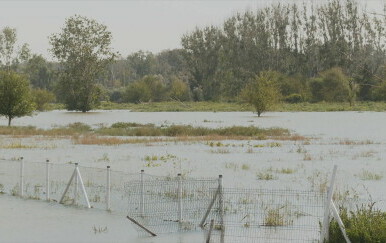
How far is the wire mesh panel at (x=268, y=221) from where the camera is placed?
13.4m

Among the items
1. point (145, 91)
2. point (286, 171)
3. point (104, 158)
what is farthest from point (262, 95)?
point (286, 171)

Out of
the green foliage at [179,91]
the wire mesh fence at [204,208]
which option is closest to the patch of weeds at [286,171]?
the wire mesh fence at [204,208]

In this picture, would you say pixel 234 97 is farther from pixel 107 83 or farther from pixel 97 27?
pixel 107 83

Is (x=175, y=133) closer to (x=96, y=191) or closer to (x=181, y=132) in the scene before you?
(x=181, y=132)

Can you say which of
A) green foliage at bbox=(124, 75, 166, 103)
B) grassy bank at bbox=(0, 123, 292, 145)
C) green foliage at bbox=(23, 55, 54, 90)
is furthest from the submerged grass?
green foliage at bbox=(23, 55, 54, 90)

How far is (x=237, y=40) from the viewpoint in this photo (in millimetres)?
126562

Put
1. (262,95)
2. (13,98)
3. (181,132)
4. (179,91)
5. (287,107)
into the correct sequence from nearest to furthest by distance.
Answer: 1. (181,132)
2. (13,98)
3. (262,95)
4. (287,107)
5. (179,91)

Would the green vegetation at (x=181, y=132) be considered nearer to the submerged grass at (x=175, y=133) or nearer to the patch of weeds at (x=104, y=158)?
the submerged grass at (x=175, y=133)

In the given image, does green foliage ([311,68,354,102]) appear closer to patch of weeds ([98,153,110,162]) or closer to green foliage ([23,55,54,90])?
patch of weeds ([98,153,110,162])

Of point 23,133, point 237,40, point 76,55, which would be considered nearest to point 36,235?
point 23,133

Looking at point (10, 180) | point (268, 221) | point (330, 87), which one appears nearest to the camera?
point (268, 221)

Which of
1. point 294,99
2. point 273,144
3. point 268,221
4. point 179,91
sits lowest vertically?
point 268,221

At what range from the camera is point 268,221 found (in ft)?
48.8

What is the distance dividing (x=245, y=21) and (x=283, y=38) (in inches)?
368
